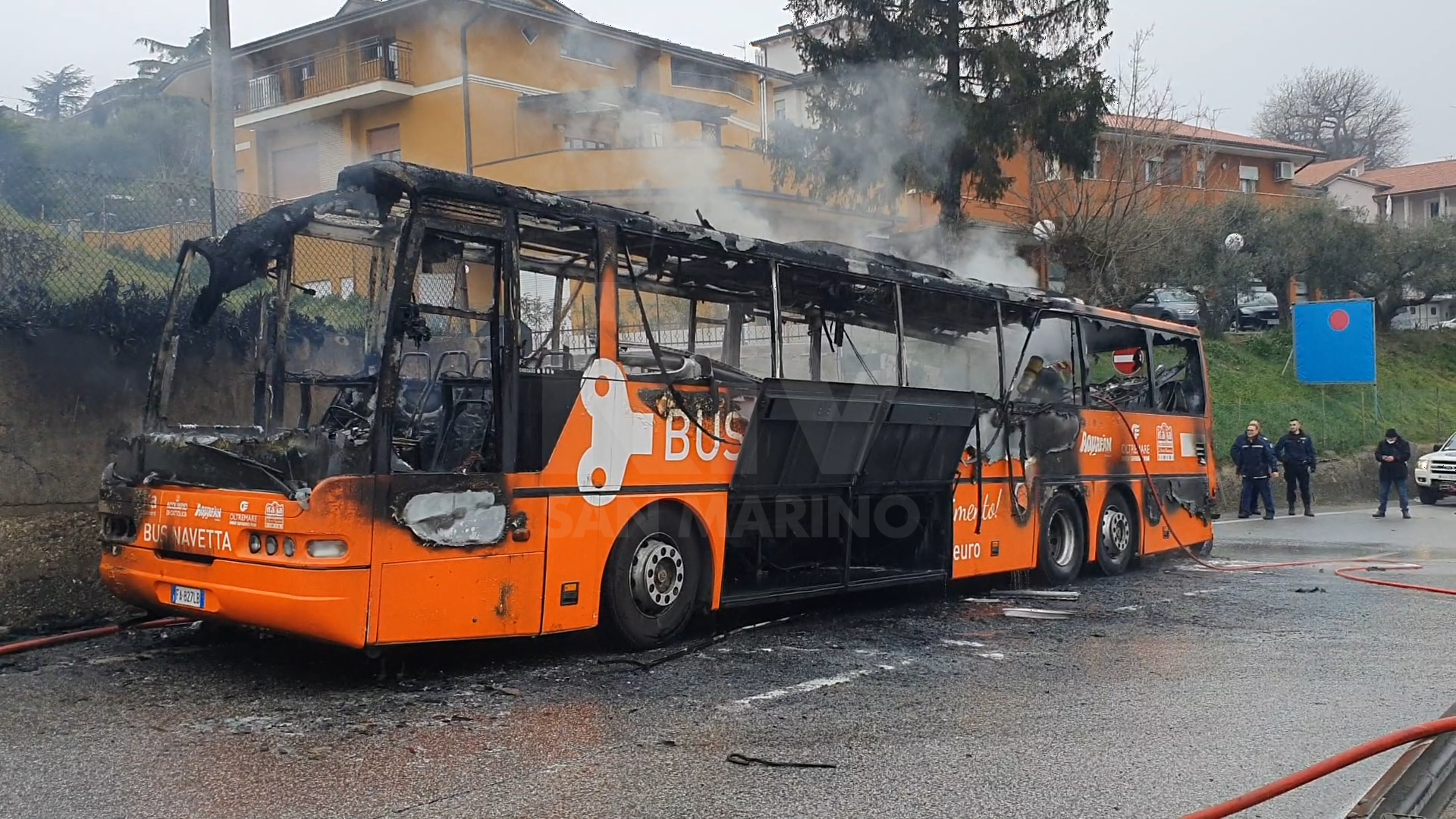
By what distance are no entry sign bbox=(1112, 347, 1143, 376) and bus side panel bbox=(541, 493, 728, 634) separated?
7.14m

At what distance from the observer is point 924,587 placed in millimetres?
11070

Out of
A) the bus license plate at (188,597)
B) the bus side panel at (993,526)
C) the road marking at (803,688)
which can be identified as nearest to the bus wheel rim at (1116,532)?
the bus side panel at (993,526)

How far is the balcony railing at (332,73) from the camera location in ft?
80.5

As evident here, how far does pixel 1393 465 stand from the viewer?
20250mm

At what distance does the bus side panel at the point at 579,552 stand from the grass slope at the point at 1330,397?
20.1 m

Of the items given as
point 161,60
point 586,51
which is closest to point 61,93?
point 161,60

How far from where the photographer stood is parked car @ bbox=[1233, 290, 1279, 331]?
3362 cm

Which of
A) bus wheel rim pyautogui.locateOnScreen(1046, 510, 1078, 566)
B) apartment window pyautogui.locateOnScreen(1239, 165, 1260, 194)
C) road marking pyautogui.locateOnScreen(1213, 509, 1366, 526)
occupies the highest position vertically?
apartment window pyautogui.locateOnScreen(1239, 165, 1260, 194)

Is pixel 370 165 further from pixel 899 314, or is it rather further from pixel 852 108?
pixel 852 108

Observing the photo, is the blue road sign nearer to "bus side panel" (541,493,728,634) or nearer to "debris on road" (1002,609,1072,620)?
"debris on road" (1002,609,1072,620)

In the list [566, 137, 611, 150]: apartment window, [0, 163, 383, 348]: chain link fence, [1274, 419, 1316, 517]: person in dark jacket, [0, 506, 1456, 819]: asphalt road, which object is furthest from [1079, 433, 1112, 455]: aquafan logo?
[1274, 419, 1316, 517]: person in dark jacket

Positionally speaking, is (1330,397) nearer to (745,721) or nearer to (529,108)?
(529,108)

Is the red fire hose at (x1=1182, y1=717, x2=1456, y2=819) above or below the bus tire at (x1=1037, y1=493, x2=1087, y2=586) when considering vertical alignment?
below

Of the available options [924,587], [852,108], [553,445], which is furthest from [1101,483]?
[852,108]
